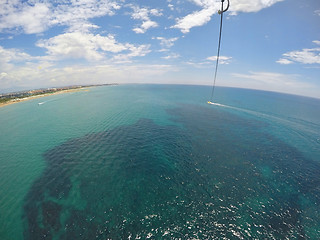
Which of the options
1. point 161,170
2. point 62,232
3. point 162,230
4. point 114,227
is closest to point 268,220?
point 162,230

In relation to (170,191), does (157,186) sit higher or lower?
higher

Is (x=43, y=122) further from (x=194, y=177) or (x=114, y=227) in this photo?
(x=194, y=177)

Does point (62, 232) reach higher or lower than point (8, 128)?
lower

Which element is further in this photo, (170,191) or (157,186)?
(157,186)

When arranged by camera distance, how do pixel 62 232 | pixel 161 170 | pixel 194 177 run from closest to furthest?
1. pixel 62 232
2. pixel 194 177
3. pixel 161 170

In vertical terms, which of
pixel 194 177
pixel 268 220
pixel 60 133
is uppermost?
pixel 60 133

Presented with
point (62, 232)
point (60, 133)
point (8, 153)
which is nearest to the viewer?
point (62, 232)

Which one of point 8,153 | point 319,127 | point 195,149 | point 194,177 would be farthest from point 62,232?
point 319,127

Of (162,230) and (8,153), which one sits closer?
(162,230)
